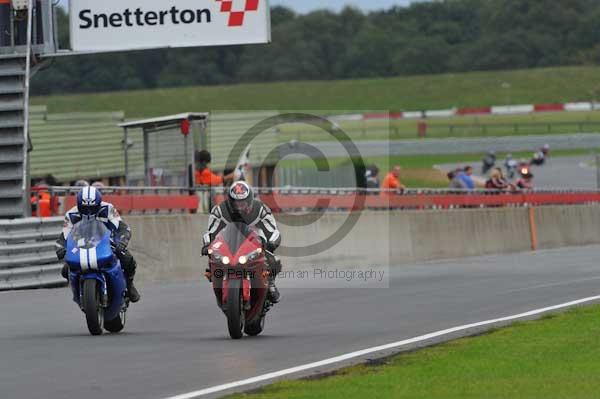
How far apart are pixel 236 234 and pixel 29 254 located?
710 cm

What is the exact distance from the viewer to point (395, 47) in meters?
128

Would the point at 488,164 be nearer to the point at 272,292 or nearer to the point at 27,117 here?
the point at 27,117

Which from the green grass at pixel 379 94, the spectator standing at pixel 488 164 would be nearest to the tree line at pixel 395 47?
the green grass at pixel 379 94

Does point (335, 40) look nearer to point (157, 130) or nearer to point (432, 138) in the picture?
point (432, 138)

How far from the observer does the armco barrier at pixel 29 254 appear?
20656mm

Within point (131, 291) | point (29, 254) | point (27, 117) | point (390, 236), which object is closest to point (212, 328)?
point (131, 291)

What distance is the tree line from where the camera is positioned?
11431 cm

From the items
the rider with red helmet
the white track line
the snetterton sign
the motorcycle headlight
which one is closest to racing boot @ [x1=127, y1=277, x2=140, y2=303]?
the rider with red helmet

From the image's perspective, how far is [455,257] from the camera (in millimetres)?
31047

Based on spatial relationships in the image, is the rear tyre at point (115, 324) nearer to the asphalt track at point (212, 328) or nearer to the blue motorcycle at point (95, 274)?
the blue motorcycle at point (95, 274)

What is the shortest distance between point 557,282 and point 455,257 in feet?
31.6

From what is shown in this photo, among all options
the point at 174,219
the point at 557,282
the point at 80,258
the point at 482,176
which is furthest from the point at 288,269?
the point at 482,176

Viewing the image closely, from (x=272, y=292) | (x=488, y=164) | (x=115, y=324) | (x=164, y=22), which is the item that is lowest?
(x=115, y=324)

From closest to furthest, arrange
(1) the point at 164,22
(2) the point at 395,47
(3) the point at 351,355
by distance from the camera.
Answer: (3) the point at 351,355
(1) the point at 164,22
(2) the point at 395,47
